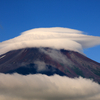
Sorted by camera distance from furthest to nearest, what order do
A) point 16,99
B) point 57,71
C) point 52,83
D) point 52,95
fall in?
1. point 57,71
2. point 52,83
3. point 52,95
4. point 16,99

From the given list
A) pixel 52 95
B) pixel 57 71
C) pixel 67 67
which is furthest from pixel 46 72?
pixel 52 95

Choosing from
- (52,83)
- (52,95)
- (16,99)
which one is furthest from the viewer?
(52,83)

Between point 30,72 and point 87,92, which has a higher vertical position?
point 30,72

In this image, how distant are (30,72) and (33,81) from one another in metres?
15.7

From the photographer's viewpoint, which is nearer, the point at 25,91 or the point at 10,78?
the point at 25,91

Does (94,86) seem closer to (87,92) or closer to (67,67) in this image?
(87,92)

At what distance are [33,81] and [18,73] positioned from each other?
17183mm

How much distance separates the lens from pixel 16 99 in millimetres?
138625

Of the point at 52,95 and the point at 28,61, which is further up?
the point at 28,61

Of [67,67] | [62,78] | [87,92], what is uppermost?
[67,67]

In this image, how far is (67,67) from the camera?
189m

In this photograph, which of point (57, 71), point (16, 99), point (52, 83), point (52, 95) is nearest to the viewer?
point (16, 99)

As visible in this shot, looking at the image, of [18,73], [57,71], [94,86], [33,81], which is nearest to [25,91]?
[33,81]

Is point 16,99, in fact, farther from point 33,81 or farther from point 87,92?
point 87,92
